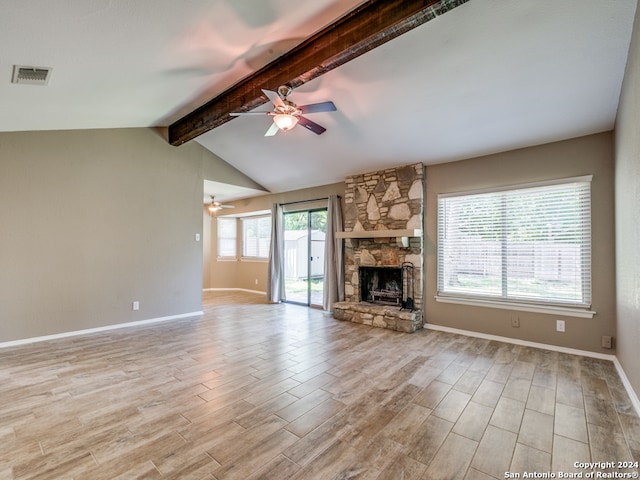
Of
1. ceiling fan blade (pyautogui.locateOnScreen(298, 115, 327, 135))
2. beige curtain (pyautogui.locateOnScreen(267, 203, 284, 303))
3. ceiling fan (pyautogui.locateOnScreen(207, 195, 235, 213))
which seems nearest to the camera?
ceiling fan blade (pyautogui.locateOnScreen(298, 115, 327, 135))

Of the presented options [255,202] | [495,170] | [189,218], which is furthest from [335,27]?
[255,202]

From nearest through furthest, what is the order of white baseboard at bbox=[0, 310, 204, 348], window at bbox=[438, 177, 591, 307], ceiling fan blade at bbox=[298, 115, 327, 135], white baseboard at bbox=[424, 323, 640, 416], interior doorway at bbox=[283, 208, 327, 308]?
white baseboard at bbox=[424, 323, 640, 416] < ceiling fan blade at bbox=[298, 115, 327, 135] < window at bbox=[438, 177, 591, 307] < white baseboard at bbox=[0, 310, 204, 348] < interior doorway at bbox=[283, 208, 327, 308]

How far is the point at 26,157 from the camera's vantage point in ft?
13.2

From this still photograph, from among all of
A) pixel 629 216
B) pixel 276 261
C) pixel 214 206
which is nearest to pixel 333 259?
pixel 276 261

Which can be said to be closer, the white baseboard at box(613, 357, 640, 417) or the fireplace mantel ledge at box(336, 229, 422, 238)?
the white baseboard at box(613, 357, 640, 417)

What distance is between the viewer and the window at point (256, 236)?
8.28 m

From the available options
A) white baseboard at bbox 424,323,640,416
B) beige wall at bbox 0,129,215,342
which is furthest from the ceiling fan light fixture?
white baseboard at bbox 424,323,640,416

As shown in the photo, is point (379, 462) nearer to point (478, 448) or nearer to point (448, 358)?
point (478, 448)

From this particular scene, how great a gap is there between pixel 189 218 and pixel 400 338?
4274 millimetres

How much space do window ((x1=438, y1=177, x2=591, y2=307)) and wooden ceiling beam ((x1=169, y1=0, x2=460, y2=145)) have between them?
9.26 ft

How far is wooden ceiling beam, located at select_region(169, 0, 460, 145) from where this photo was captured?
7.39 feet

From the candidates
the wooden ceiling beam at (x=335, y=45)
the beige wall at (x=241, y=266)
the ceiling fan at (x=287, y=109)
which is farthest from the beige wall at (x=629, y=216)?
the beige wall at (x=241, y=266)

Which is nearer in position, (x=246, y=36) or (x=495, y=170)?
(x=246, y=36)

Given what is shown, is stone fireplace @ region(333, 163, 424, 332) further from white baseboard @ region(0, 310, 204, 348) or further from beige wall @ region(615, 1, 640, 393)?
white baseboard @ region(0, 310, 204, 348)
